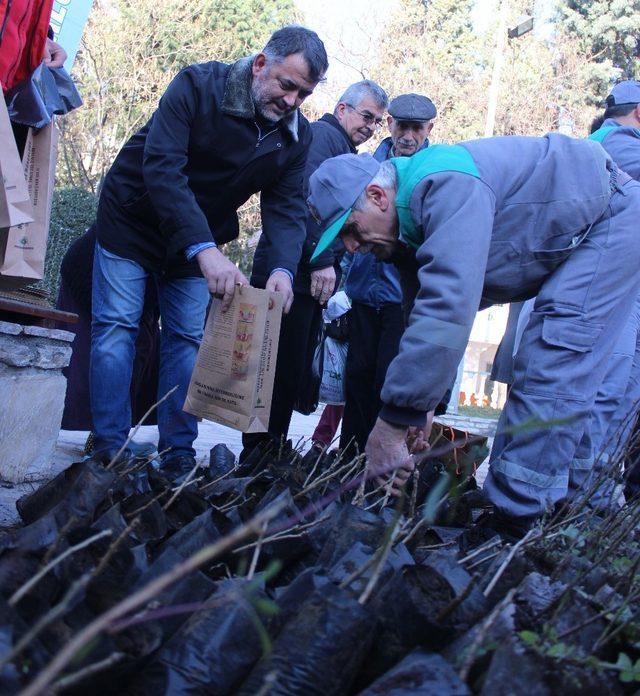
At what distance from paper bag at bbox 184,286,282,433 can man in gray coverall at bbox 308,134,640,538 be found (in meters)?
0.58

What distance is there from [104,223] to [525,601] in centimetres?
273

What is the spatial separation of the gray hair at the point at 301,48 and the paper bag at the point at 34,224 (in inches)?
37.6

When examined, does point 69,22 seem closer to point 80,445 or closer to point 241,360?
point 80,445

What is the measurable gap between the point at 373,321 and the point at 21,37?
226cm

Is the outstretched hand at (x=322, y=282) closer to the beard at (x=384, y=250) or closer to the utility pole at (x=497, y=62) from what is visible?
the beard at (x=384, y=250)

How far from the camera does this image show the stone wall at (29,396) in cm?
343

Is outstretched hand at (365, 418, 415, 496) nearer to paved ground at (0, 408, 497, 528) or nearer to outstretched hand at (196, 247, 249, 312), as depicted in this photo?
paved ground at (0, 408, 497, 528)

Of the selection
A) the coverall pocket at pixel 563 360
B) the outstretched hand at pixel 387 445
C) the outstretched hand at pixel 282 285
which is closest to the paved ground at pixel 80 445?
the outstretched hand at pixel 387 445

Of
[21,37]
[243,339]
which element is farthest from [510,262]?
[21,37]

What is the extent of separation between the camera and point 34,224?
3.52m

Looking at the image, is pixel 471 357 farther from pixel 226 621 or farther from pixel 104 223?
pixel 226 621

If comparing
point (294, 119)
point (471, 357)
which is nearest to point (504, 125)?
point (471, 357)

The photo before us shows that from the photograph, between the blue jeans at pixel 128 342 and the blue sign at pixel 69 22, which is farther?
the blue sign at pixel 69 22

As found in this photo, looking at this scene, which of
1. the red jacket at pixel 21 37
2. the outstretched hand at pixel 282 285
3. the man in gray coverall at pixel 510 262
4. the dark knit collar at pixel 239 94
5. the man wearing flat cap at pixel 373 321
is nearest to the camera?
the man in gray coverall at pixel 510 262
